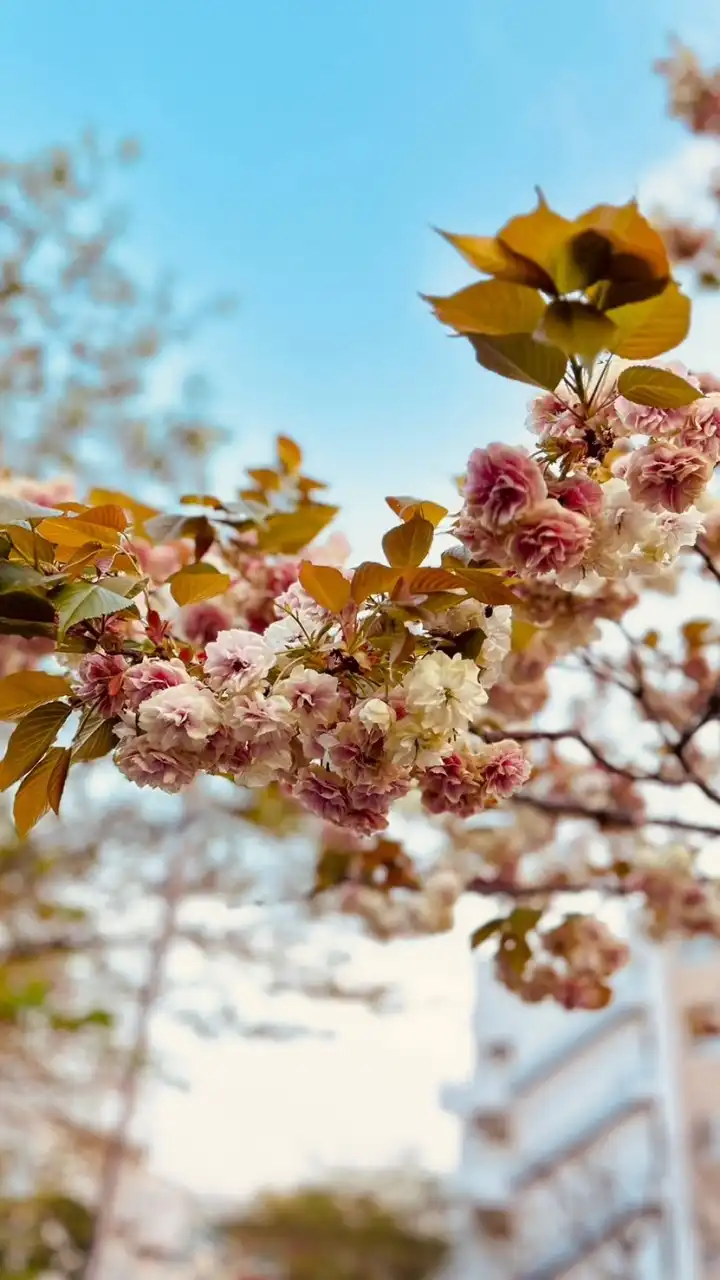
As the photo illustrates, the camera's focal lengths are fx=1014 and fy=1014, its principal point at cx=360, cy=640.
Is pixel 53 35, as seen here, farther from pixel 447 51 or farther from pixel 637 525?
pixel 637 525

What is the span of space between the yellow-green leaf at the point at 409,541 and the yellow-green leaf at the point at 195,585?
0.14m

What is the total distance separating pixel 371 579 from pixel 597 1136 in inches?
178

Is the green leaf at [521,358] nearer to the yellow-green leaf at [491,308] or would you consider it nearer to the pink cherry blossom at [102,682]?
the yellow-green leaf at [491,308]

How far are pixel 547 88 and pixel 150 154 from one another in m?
1.18

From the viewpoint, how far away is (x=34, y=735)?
2.07 ft

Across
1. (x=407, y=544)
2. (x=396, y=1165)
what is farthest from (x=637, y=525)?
(x=396, y=1165)

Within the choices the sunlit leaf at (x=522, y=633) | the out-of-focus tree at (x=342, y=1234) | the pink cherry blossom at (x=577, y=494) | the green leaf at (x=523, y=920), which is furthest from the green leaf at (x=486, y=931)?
the out-of-focus tree at (x=342, y=1234)

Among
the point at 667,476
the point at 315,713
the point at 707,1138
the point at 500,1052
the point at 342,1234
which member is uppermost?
the point at 500,1052

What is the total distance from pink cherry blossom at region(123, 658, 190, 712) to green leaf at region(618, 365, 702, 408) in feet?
0.99

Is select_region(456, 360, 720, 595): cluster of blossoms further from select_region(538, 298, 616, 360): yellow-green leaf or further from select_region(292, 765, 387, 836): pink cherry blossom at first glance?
select_region(292, 765, 387, 836): pink cherry blossom

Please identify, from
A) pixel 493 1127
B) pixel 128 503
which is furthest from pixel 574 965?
pixel 493 1127

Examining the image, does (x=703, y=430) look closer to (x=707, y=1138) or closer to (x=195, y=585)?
(x=195, y=585)

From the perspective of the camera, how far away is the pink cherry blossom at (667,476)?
0.55 metres

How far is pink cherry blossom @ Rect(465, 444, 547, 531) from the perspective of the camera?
1.67 ft
